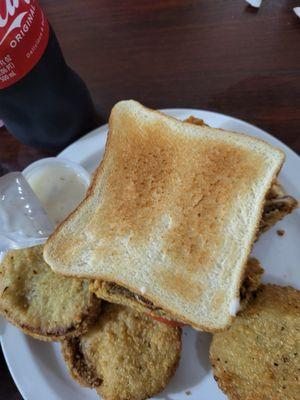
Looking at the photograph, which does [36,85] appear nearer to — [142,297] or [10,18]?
[10,18]

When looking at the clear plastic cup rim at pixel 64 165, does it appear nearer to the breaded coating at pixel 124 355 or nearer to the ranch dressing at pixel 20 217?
the ranch dressing at pixel 20 217

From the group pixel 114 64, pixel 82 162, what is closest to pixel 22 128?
pixel 82 162

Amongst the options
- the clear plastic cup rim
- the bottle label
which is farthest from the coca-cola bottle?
the clear plastic cup rim

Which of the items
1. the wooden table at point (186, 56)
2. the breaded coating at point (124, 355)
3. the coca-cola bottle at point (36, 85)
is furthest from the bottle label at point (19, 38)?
the breaded coating at point (124, 355)

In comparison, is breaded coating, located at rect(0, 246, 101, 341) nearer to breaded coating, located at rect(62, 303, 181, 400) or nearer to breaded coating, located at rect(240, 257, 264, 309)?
breaded coating, located at rect(62, 303, 181, 400)

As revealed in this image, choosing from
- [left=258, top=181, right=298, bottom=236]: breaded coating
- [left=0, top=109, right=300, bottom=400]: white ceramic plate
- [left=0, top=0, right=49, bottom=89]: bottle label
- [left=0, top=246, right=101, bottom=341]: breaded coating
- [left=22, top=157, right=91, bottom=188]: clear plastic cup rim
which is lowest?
[left=0, top=109, right=300, bottom=400]: white ceramic plate

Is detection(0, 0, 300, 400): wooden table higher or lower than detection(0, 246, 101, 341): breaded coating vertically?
higher
